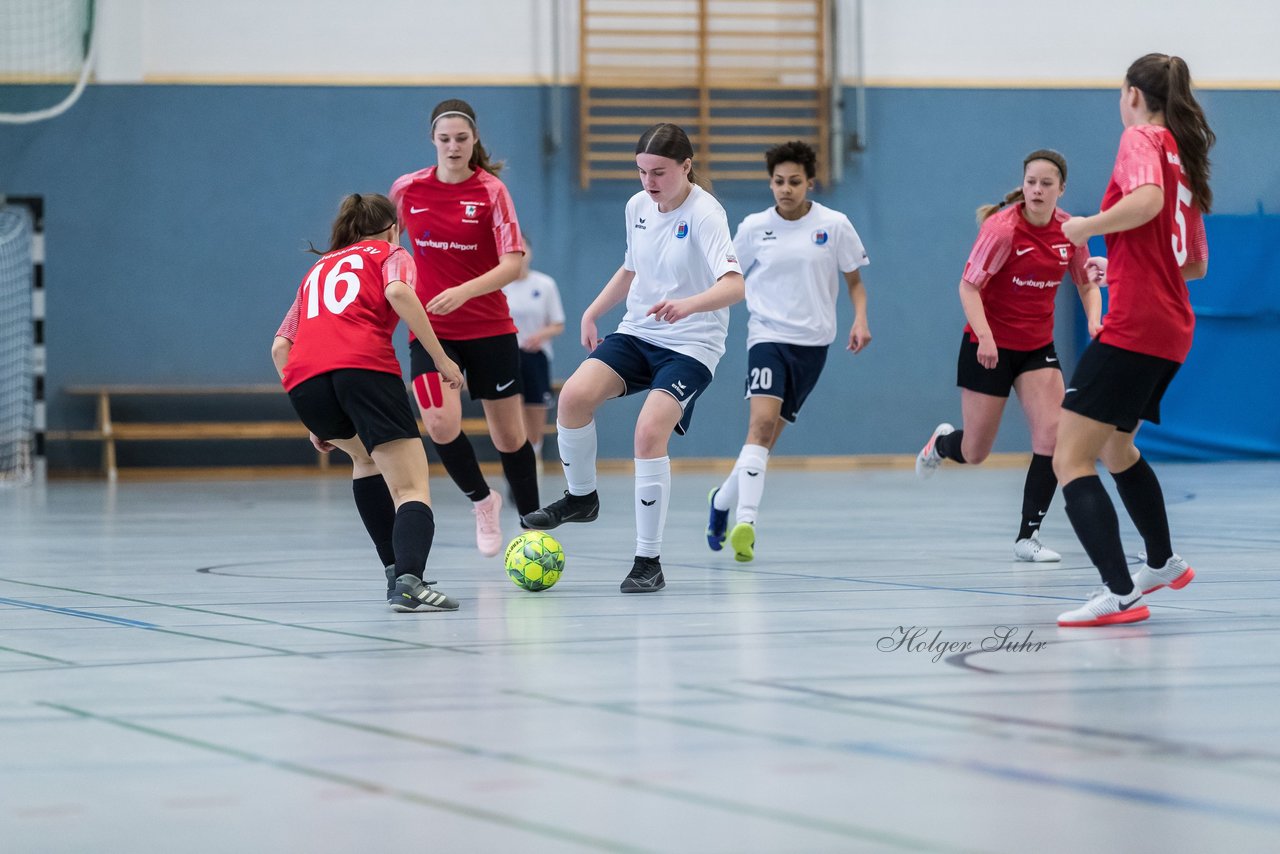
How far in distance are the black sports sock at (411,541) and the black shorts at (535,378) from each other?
697cm

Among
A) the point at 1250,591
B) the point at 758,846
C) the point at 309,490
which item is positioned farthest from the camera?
the point at 309,490

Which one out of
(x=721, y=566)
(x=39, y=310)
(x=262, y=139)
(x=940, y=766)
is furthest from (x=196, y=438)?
(x=940, y=766)

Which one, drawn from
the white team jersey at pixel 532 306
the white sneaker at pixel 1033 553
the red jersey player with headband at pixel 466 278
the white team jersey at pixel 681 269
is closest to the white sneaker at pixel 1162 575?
the white sneaker at pixel 1033 553

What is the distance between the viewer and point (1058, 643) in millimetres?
4172

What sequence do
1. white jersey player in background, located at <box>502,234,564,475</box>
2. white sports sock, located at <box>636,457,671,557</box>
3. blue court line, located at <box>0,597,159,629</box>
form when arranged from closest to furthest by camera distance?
blue court line, located at <box>0,597,159,629</box>, white sports sock, located at <box>636,457,671,557</box>, white jersey player in background, located at <box>502,234,564,475</box>

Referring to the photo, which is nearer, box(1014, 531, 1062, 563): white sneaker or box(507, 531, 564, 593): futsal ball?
box(507, 531, 564, 593): futsal ball

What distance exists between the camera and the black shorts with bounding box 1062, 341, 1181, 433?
14.7 ft

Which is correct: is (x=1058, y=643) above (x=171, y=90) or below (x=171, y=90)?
below

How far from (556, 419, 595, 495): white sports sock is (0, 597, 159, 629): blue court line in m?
1.75

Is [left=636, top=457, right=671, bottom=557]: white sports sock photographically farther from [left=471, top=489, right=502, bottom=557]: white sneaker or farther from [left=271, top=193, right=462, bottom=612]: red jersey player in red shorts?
[left=471, top=489, right=502, bottom=557]: white sneaker

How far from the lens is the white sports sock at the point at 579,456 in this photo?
5.99 metres

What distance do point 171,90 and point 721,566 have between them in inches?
420

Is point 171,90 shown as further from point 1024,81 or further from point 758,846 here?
point 758,846

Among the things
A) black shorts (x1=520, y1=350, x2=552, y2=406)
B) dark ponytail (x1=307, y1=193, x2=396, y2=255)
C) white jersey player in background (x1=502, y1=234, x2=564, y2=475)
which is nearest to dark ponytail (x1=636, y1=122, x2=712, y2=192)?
dark ponytail (x1=307, y1=193, x2=396, y2=255)
